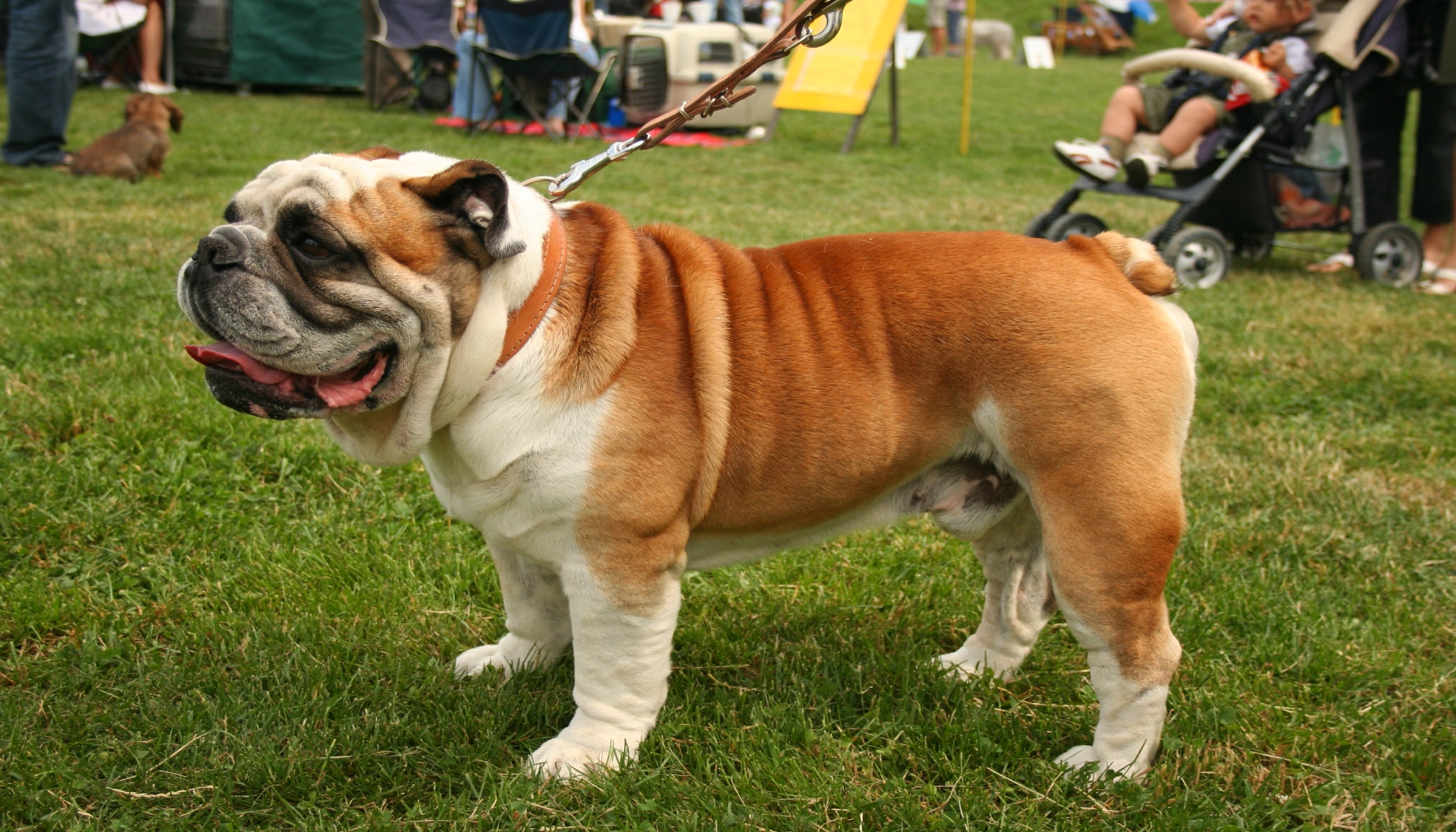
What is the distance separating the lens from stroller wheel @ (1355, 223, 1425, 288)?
23.6ft

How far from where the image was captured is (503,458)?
2.31 meters

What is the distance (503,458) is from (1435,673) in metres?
2.51

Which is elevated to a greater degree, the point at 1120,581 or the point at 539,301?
the point at 539,301

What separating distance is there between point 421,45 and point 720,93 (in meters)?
12.6

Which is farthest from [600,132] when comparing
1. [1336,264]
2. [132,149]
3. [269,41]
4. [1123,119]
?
[1336,264]

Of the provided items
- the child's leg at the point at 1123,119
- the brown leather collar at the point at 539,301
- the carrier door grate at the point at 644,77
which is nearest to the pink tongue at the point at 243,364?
the brown leather collar at the point at 539,301

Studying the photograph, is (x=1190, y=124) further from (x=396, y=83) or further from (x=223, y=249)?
(x=396, y=83)

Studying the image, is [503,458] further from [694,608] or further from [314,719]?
[694,608]

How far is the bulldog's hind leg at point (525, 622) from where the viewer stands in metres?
2.82

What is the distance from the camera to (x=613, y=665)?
8.11 feet

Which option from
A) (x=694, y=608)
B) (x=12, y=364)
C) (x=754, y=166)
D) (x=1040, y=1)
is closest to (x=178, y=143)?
(x=754, y=166)

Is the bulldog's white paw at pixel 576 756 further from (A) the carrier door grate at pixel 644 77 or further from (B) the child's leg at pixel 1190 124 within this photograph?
(A) the carrier door grate at pixel 644 77

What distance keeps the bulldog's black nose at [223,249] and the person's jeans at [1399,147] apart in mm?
7454

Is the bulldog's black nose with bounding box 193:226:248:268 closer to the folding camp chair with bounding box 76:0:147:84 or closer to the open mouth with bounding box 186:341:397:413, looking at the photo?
the open mouth with bounding box 186:341:397:413
